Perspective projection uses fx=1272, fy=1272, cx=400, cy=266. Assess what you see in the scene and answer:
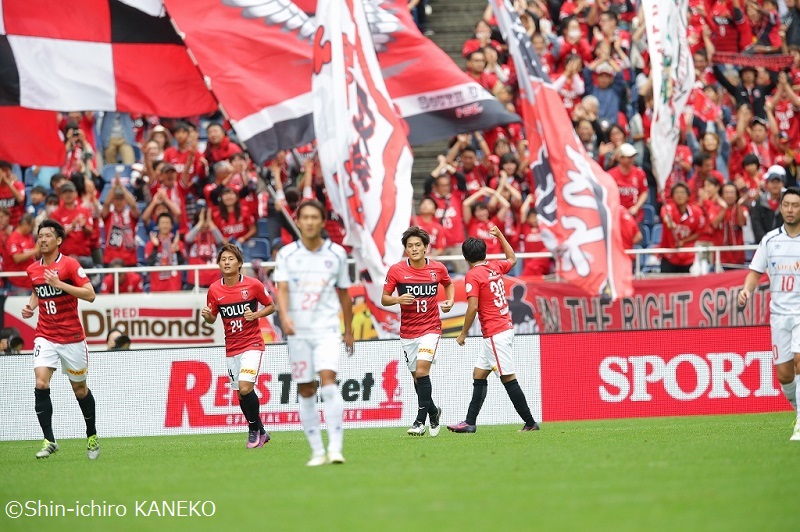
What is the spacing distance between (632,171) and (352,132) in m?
6.52

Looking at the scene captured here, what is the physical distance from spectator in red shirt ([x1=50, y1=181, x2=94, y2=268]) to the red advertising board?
7.68 metres

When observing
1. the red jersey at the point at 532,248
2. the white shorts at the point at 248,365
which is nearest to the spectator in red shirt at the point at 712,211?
the red jersey at the point at 532,248

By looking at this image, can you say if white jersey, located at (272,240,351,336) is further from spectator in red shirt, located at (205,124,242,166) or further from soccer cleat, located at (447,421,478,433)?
spectator in red shirt, located at (205,124,242,166)

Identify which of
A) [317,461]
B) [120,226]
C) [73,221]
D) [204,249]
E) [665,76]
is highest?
[665,76]

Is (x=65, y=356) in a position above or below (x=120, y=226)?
below

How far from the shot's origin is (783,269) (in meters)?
12.7

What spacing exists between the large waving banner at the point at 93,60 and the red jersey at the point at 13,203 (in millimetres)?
4293

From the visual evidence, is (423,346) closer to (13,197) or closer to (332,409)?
(332,409)

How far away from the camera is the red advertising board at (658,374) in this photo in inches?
717

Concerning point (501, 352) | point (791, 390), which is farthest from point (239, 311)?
point (791, 390)

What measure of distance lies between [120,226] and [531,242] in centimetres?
684

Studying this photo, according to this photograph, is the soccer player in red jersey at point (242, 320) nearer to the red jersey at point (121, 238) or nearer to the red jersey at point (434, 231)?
the red jersey at point (434, 231)

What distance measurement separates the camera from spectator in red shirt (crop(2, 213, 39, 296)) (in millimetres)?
20594

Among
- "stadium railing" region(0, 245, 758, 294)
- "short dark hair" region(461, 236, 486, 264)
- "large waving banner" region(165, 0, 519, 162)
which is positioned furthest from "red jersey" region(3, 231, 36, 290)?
"short dark hair" region(461, 236, 486, 264)
